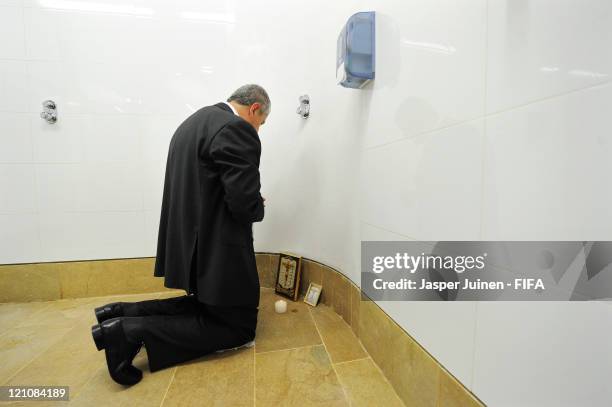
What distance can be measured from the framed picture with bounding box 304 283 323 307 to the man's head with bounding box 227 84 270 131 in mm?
865

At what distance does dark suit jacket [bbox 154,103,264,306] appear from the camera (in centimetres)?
91

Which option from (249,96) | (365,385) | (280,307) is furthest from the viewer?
(280,307)

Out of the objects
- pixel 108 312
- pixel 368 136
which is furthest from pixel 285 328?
pixel 368 136

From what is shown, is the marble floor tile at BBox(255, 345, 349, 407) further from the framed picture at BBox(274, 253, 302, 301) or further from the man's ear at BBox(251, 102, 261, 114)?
the man's ear at BBox(251, 102, 261, 114)

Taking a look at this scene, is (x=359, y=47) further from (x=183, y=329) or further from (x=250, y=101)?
(x=183, y=329)

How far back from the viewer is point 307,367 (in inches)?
34.4

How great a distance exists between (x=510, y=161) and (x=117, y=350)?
1.13m

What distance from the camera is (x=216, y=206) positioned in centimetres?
95

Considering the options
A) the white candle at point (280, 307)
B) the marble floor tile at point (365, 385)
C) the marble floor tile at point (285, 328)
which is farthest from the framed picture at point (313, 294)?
the marble floor tile at point (365, 385)

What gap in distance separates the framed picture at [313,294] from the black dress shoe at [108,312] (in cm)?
80

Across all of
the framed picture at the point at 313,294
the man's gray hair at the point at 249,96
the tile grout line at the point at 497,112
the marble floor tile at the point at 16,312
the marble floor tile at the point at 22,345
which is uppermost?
the man's gray hair at the point at 249,96

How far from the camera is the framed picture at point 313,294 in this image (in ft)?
4.25

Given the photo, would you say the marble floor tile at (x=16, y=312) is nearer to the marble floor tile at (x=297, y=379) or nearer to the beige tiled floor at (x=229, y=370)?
the beige tiled floor at (x=229, y=370)

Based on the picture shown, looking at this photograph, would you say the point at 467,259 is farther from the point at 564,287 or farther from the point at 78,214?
the point at 78,214
